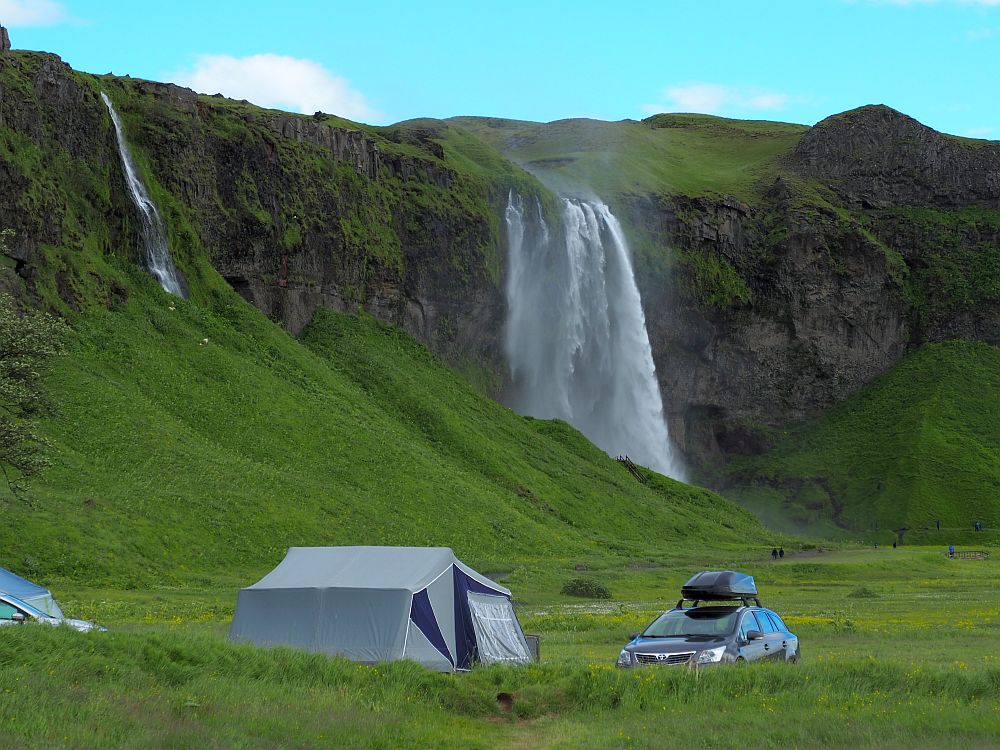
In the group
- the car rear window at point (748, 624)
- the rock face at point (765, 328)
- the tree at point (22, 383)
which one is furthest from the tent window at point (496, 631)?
the rock face at point (765, 328)

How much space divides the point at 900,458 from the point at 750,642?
9673 centimetres

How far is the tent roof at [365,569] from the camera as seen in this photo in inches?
874

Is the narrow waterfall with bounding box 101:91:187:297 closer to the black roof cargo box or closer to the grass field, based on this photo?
the grass field

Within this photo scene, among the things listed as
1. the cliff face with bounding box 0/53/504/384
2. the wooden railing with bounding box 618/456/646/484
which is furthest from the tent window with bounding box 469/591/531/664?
the wooden railing with bounding box 618/456/646/484

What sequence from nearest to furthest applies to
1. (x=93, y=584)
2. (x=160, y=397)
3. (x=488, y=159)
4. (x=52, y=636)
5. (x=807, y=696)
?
(x=52, y=636), (x=807, y=696), (x=93, y=584), (x=160, y=397), (x=488, y=159)

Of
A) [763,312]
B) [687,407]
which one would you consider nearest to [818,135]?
[763,312]

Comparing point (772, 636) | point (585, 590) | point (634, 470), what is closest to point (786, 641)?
point (772, 636)

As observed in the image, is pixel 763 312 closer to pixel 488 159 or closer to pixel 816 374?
pixel 816 374

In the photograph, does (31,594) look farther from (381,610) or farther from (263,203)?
(263,203)

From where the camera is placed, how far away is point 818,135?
150 m

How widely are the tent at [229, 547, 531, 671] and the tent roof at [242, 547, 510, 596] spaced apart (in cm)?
2

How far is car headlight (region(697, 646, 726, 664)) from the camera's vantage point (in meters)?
19.3

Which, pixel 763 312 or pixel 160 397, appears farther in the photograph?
pixel 763 312

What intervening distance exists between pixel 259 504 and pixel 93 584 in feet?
46.8
